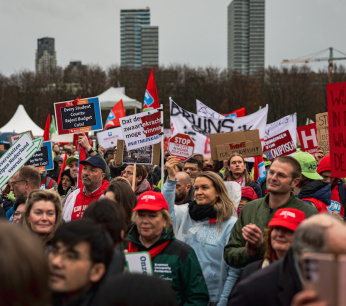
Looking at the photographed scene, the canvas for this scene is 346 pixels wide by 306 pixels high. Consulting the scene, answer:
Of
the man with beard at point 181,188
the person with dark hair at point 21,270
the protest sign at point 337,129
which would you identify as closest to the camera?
the person with dark hair at point 21,270

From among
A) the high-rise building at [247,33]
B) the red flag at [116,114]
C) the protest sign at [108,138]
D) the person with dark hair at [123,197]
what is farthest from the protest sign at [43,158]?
the high-rise building at [247,33]

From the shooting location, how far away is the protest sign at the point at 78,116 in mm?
8273

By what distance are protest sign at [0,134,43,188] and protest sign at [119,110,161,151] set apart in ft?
3.67

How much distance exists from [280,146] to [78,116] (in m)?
3.76

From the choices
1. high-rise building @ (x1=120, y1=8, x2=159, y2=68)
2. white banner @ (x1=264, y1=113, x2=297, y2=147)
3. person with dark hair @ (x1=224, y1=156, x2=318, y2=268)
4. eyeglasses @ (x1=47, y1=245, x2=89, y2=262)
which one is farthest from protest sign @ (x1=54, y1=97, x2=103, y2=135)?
high-rise building @ (x1=120, y1=8, x2=159, y2=68)

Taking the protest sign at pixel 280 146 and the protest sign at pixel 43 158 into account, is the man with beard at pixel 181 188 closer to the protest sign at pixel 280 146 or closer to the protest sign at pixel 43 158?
the protest sign at pixel 43 158

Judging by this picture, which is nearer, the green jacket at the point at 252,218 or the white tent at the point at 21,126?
the green jacket at the point at 252,218

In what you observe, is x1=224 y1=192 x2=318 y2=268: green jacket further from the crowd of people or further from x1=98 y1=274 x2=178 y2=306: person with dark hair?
x1=98 y1=274 x2=178 y2=306: person with dark hair

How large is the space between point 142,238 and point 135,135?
3.56 metres

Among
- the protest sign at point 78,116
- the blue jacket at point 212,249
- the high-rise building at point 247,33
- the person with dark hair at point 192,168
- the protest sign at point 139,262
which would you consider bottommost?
the blue jacket at point 212,249

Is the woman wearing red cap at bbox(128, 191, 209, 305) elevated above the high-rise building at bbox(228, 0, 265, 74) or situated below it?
below

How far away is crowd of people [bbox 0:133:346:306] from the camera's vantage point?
→ 2020mm

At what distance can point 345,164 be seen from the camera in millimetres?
5508

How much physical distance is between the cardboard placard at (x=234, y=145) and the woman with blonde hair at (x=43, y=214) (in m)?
4.98
